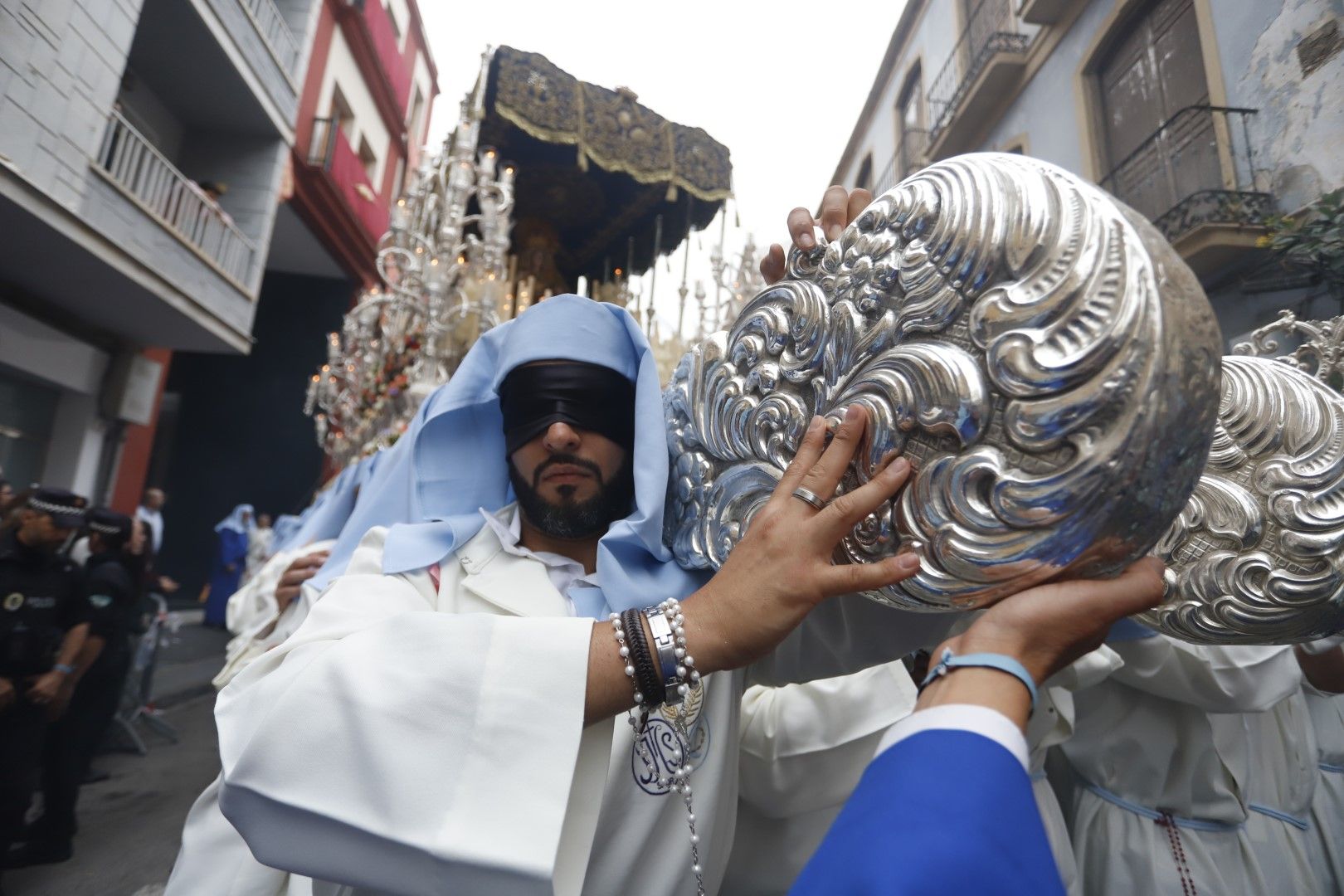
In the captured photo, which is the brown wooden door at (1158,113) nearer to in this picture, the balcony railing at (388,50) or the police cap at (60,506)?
the police cap at (60,506)

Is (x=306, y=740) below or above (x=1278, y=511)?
below

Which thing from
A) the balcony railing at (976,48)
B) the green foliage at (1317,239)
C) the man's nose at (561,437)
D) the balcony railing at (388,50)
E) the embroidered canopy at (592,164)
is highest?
the balcony railing at (388,50)

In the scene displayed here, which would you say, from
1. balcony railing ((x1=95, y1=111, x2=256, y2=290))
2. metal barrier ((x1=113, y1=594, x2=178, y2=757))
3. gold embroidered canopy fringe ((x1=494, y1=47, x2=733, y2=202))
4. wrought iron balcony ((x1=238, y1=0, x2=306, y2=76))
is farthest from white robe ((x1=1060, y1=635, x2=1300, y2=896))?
wrought iron balcony ((x1=238, y1=0, x2=306, y2=76))

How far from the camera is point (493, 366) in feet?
5.50

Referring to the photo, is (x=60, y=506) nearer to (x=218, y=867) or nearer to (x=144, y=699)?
(x=144, y=699)

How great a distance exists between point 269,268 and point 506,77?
8.68 m

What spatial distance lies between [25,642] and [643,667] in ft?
12.5

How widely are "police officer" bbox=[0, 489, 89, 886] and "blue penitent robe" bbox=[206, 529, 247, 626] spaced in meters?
6.23

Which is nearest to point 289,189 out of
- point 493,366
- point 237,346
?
point 237,346

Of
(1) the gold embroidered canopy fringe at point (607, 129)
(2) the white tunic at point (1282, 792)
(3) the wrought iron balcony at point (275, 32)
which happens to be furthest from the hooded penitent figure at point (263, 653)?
(3) the wrought iron balcony at point (275, 32)

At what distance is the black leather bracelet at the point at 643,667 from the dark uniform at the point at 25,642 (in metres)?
3.74

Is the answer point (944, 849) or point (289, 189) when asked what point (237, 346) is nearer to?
point (289, 189)

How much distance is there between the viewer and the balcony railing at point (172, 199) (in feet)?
21.0

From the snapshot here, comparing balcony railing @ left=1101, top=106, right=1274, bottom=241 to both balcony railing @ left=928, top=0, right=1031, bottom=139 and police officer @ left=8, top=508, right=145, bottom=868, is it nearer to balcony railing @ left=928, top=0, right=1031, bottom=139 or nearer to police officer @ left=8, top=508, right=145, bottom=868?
balcony railing @ left=928, top=0, right=1031, bottom=139
